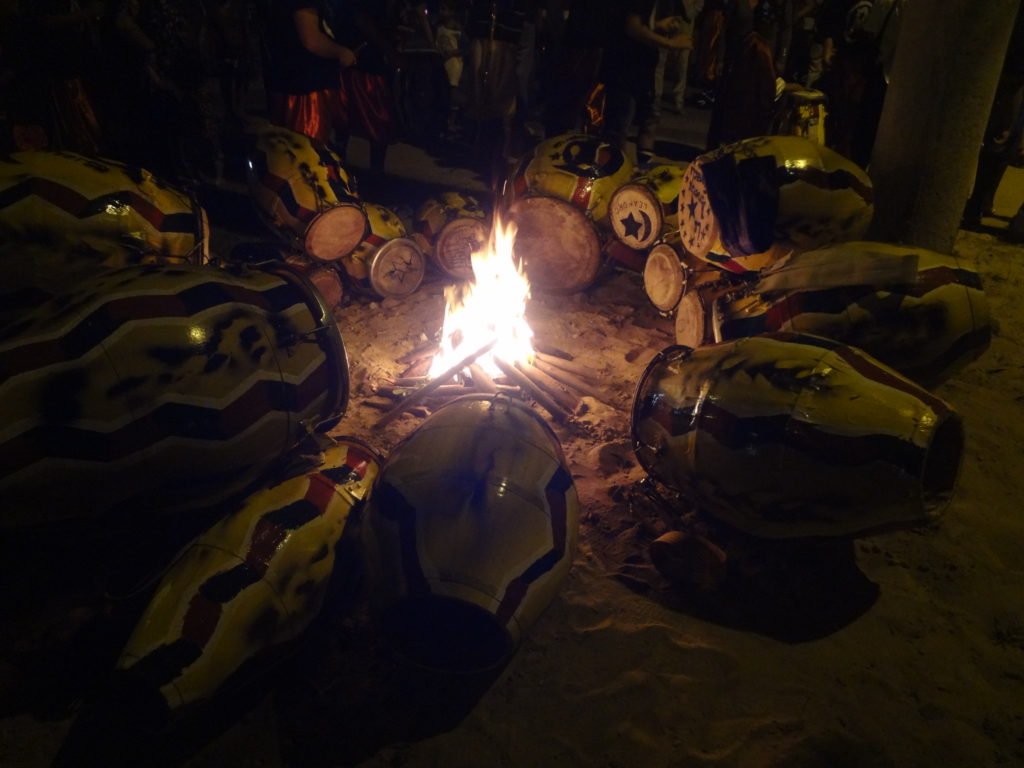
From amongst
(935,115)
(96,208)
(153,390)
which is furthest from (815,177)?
(96,208)

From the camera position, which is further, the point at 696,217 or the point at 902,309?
the point at 696,217

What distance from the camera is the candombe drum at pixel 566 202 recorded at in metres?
5.68

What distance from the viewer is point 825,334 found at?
145 inches

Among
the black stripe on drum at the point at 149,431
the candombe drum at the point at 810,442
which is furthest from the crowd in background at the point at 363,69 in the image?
the candombe drum at the point at 810,442

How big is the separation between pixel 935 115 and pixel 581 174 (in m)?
2.60

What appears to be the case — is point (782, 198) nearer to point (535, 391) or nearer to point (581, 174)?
point (581, 174)

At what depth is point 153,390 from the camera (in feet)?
8.79

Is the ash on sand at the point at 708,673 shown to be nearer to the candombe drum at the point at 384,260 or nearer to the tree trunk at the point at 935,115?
the tree trunk at the point at 935,115

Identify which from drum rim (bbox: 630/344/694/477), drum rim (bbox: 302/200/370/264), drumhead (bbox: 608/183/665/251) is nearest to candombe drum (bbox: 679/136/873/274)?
drumhead (bbox: 608/183/665/251)

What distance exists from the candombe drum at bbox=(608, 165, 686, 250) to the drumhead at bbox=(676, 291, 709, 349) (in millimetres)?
735

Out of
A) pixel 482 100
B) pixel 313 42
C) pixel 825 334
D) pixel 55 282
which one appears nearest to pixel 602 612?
pixel 825 334

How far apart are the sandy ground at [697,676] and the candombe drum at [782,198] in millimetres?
1808

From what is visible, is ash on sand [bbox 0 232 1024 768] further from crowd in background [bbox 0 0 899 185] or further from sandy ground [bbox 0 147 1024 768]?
crowd in background [bbox 0 0 899 185]

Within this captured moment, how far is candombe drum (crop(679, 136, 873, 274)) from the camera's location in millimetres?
4250
